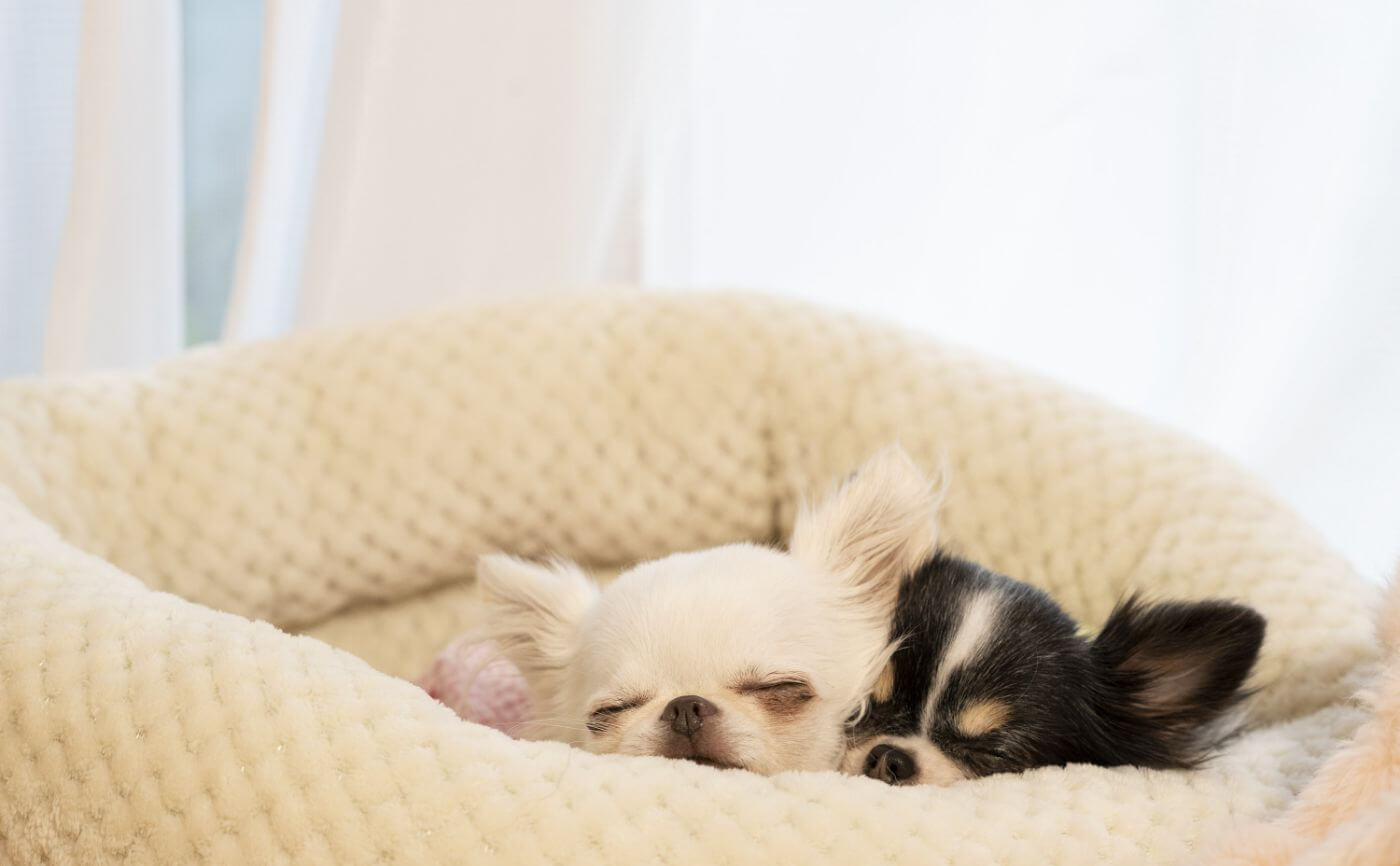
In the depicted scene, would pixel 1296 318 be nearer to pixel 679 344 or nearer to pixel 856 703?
pixel 679 344

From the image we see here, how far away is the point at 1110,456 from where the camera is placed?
1563mm

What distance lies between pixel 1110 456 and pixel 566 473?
768 millimetres

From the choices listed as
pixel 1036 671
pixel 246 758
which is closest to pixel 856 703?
pixel 1036 671

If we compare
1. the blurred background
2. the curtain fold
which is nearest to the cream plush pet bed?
the blurred background

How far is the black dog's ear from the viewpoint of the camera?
1156mm

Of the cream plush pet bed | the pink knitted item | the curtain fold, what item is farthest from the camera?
the curtain fold

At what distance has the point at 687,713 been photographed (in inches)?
44.8

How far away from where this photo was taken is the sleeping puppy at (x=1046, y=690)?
117cm

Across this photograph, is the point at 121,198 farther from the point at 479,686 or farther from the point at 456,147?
the point at 479,686

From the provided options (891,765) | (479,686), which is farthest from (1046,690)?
(479,686)

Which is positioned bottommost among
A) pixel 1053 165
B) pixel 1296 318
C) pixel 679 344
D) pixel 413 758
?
pixel 413 758

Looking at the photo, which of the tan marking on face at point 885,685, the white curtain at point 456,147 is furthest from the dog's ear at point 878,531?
the white curtain at point 456,147

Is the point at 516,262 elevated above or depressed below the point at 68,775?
above

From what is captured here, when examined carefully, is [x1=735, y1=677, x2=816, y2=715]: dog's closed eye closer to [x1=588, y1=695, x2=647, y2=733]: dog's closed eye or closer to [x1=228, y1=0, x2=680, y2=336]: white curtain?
[x1=588, y1=695, x2=647, y2=733]: dog's closed eye
